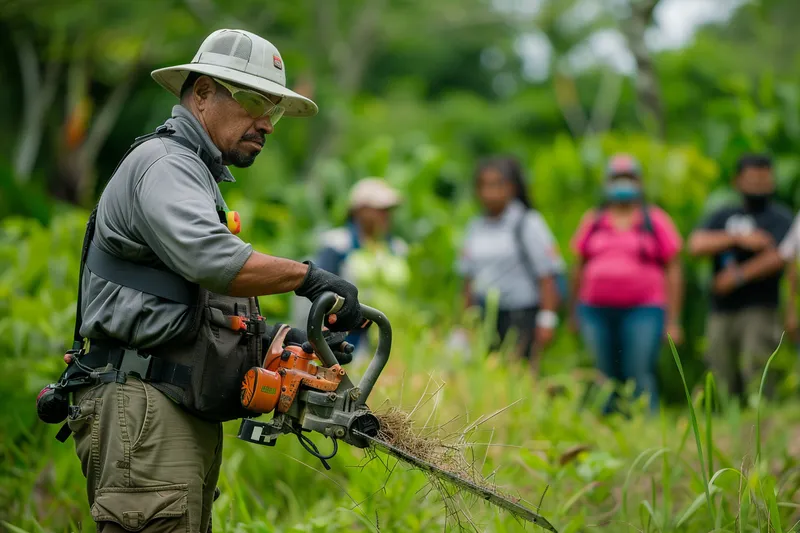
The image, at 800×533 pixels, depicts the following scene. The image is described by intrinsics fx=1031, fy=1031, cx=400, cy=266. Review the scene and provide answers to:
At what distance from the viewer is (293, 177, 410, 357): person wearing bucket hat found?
6.66 meters

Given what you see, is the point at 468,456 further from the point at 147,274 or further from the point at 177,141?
the point at 177,141

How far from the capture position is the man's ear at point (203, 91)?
3254 millimetres

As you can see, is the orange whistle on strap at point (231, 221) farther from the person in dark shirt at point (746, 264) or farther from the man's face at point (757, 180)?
the man's face at point (757, 180)

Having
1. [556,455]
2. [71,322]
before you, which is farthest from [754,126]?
[71,322]

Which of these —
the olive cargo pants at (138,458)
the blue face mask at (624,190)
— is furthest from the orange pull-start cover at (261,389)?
the blue face mask at (624,190)

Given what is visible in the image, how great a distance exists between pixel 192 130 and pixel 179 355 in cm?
70

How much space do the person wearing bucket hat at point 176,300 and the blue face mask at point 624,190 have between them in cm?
397

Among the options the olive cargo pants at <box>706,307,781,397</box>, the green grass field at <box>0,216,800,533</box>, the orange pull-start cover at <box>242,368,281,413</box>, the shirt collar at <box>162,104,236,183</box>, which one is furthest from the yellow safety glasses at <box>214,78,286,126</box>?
the olive cargo pants at <box>706,307,781,397</box>

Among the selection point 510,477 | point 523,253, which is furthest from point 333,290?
point 523,253

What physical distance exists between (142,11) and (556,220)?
686 centimetres

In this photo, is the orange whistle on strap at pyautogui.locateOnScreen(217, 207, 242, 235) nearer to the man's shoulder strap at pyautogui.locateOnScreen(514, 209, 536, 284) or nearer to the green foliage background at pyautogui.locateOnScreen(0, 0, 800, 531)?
the green foliage background at pyautogui.locateOnScreen(0, 0, 800, 531)

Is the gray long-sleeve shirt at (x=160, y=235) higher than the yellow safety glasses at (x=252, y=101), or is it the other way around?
the yellow safety glasses at (x=252, y=101)

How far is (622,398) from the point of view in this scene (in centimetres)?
677

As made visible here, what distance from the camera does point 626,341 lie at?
22.5 ft
